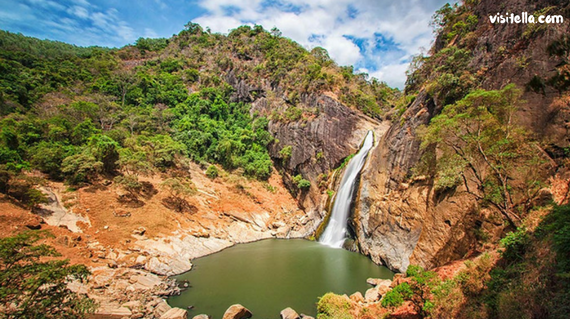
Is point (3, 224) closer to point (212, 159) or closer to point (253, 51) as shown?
point (212, 159)

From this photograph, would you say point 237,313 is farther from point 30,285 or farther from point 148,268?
point 148,268

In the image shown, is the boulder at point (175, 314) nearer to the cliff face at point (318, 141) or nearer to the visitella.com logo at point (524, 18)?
the cliff face at point (318, 141)

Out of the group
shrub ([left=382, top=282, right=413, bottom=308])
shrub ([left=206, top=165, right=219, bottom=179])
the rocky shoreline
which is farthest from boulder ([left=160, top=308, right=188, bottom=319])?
shrub ([left=206, top=165, right=219, bottom=179])

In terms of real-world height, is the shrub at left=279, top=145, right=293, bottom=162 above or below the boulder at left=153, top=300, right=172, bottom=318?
above

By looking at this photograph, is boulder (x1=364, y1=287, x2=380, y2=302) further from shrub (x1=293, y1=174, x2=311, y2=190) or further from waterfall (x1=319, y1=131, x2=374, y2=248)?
shrub (x1=293, y1=174, x2=311, y2=190)

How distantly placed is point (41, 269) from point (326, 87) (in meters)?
35.9

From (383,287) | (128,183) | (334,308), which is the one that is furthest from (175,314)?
(128,183)

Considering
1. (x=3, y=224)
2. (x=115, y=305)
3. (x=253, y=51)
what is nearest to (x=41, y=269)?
(x=115, y=305)

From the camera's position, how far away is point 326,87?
36812 mm

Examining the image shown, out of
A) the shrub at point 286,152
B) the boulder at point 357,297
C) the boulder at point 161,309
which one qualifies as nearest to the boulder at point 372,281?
the boulder at point 357,297

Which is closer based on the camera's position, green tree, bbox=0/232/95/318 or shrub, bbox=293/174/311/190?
green tree, bbox=0/232/95/318

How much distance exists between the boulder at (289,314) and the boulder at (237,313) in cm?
167

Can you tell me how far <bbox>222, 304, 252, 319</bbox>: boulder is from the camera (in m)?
10.9

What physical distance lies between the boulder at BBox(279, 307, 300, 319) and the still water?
440 mm
